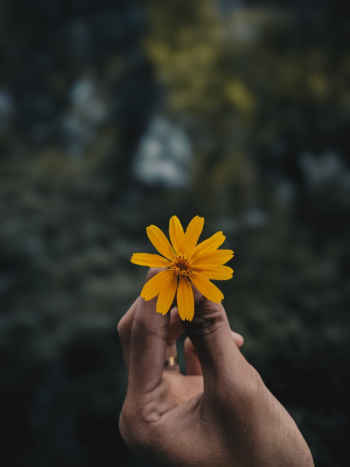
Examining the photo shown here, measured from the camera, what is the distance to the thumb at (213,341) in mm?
718

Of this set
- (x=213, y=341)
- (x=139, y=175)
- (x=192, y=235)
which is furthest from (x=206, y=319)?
(x=139, y=175)

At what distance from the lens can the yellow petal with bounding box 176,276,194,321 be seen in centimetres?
70

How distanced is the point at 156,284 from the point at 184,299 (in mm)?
53

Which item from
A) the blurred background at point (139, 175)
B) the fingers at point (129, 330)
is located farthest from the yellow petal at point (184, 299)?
the blurred background at point (139, 175)

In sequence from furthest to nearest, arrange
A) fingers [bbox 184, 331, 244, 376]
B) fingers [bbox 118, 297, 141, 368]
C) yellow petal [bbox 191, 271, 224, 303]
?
fingers [bbox 184, 331, 244, 376], fingers [bbox 118, 297, 141, 368], yellow petal [bbox 191, 271, 224, 303]

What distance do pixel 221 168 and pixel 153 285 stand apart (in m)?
2.44

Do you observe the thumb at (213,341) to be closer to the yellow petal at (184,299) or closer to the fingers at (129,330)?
the yellow petal at (184,299)

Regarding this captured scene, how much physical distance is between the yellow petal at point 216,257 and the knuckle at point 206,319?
0.06 m

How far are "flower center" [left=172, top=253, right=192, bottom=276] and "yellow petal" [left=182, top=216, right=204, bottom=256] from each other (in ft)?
0.04

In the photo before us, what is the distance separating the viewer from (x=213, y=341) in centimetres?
72

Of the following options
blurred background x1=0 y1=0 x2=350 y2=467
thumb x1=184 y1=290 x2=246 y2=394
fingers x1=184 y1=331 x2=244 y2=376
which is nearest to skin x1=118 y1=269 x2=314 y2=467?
thumb x1=184 y1=290 x2=246 y2=394

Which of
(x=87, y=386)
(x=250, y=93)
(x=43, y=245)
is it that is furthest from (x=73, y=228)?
(x=250, y=93)

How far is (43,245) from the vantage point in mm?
2766

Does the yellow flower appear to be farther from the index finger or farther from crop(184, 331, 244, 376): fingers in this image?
crop(184, 331, 244, 376): fingers
